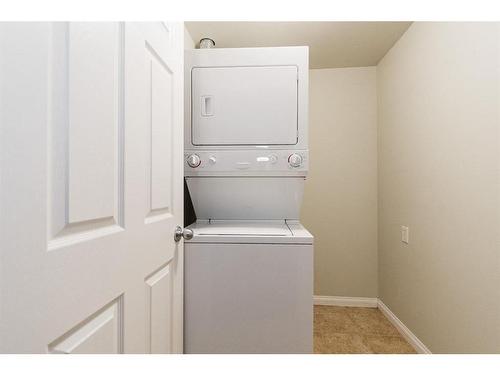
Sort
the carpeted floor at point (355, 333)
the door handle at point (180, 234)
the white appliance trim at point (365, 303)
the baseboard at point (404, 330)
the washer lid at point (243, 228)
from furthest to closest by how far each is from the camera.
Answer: the white appliance trim at point (365, 303), the carpeted floor at point (355, 333), the baseboard at point (404, 330), the washer lid at point (243, 228), the door handle at point (180, 234)

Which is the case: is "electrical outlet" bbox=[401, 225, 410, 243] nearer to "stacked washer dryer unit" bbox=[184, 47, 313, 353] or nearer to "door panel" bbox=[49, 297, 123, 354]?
"stacked washer dryer unit" bbox=[184, 47, 313, 353]

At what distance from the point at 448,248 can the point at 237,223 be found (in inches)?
58.5

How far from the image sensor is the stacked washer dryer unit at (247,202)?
1.46 m

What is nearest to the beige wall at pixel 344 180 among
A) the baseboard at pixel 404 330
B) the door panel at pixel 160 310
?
the baseboard at pixel 404 330

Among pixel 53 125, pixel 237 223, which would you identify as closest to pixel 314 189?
pixel 237 223

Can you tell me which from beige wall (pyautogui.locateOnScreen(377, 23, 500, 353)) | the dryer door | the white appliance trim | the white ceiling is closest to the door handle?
the dryer door

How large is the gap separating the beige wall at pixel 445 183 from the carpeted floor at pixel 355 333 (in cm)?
20

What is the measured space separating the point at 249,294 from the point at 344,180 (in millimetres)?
2047

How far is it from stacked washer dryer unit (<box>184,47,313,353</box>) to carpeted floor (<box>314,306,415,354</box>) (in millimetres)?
1091

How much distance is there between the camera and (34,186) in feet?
1.71

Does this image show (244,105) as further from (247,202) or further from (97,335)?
(97,335)

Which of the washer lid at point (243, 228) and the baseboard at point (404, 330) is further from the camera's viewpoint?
the baseboard at point (404, 330)

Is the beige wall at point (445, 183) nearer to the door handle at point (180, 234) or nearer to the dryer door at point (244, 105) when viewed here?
the dryer door at point (244, 105)

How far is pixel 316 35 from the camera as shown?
243 centimetres
